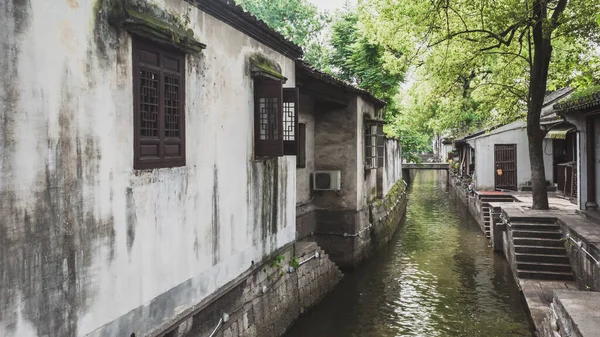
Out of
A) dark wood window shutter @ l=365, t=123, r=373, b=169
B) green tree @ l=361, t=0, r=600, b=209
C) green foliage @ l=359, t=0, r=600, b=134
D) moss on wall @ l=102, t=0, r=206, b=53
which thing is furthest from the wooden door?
moss on wall @ l=102, t=0, r=206, b=53

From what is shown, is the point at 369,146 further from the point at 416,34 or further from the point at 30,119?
the point at 30,119

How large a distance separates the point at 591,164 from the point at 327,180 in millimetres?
8271

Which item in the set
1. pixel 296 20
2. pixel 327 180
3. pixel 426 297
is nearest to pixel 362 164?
pixel 327 180

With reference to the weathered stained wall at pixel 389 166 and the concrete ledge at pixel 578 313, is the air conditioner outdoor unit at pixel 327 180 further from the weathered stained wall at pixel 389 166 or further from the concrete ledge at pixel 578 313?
the concrete ledge at pixel 578 313

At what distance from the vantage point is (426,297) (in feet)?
42.6

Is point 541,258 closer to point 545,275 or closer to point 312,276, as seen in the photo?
point 545,275

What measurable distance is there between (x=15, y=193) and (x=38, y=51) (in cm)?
132

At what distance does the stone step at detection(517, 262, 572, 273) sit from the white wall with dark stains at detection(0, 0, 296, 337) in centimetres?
907

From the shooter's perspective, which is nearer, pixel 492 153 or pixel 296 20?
pixel 492 153

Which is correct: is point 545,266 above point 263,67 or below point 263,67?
below

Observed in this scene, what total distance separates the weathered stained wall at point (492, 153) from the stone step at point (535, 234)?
11869 mm

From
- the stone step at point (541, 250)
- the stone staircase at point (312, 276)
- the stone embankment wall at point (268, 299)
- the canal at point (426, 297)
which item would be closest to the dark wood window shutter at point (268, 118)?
the stone embankment wall at point (268, 299)

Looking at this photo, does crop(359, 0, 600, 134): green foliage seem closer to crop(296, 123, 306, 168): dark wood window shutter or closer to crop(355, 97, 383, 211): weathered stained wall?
crop(355, 97, 383, 211): weathered stained wall

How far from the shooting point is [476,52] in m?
17.0
